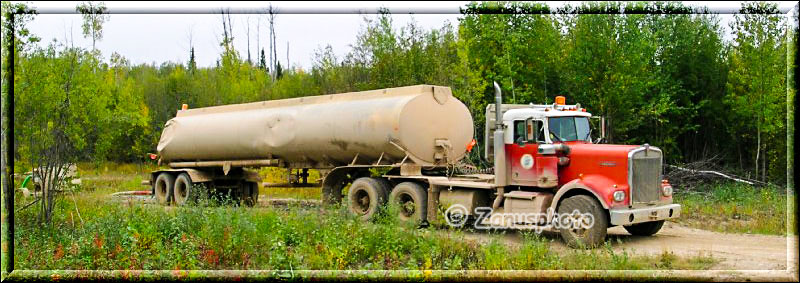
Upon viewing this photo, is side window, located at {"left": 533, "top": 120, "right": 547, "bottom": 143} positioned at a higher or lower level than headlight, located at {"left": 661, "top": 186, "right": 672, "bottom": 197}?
higher

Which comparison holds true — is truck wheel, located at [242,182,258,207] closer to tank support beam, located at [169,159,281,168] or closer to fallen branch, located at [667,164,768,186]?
tank support beam, located at [169,159,281,168]

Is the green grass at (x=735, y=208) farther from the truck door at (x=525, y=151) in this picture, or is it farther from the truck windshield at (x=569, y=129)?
the truck door at (x=525, y=151)

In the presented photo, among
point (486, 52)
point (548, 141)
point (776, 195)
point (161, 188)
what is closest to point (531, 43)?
point (486, 52)

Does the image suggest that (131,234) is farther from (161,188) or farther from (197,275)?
(161,188)

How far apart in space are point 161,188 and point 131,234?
10.6 metres

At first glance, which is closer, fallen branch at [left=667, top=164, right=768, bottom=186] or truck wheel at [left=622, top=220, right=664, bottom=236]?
truck wheel at [left=622, top=220, right=664, bottom=236]

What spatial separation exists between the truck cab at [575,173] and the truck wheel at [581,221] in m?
0.02

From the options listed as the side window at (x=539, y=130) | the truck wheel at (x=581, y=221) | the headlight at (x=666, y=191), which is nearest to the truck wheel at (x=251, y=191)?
the side window at (x=539, y=130)

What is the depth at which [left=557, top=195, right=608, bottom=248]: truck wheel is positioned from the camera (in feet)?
34.0

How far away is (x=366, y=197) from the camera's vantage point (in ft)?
46.8

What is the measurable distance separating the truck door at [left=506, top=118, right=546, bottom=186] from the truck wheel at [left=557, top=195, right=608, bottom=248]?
31.2 inches

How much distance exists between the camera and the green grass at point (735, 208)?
12617 millimetres

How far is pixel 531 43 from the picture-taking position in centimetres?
2184

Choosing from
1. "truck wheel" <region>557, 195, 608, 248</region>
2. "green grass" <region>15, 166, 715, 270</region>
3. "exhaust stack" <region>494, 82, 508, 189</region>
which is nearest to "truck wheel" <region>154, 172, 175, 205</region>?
"green grass" <region>15, 166, 715, 270</region>
